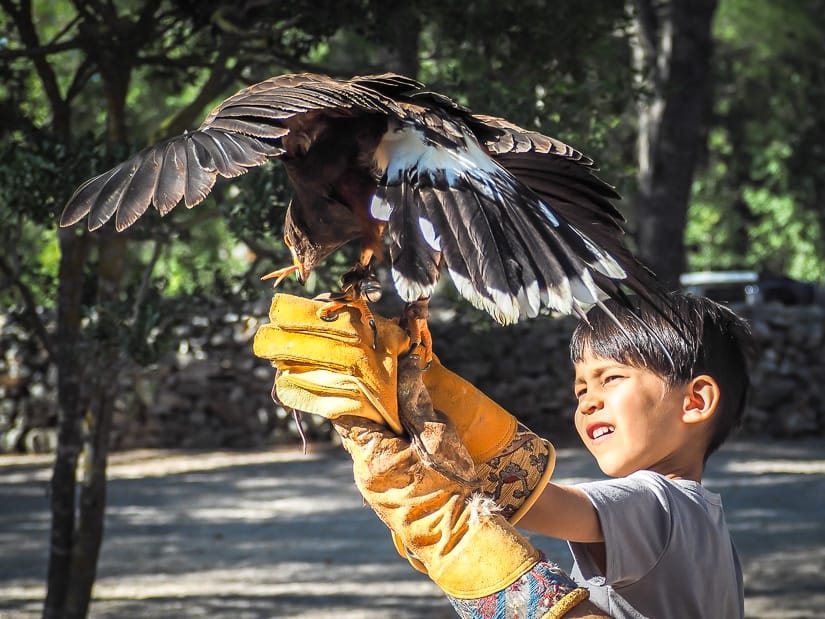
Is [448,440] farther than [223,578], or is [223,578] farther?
[223,578]

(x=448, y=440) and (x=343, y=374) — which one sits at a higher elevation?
(x=343, y=374)

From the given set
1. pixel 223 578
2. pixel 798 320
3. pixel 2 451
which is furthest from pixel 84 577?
pixel 798 320

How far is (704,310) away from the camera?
205cm

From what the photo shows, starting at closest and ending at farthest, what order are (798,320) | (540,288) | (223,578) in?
(540,288) < (223,578) < (798,320)

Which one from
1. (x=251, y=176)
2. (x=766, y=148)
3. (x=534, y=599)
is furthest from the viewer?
(x=766, y=148)

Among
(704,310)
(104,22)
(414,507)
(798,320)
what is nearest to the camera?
(414,507)


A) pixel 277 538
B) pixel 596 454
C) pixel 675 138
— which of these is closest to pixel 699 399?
pixel 596 454

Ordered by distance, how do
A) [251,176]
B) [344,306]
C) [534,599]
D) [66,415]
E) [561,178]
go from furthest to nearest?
[66,415], [251,176], [561,178], [344,306], [534,599]

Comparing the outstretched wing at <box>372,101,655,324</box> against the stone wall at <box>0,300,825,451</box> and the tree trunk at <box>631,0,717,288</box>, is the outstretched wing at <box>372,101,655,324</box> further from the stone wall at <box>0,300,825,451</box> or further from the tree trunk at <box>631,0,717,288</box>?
the stone wall at <box>0,300,825,451</box>

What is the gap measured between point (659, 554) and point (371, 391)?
0.59 metres

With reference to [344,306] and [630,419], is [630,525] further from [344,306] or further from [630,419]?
[344,306]

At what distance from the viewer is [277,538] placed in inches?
298

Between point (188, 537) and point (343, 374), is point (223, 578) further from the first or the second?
point (343, 374)

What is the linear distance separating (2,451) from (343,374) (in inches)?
379
